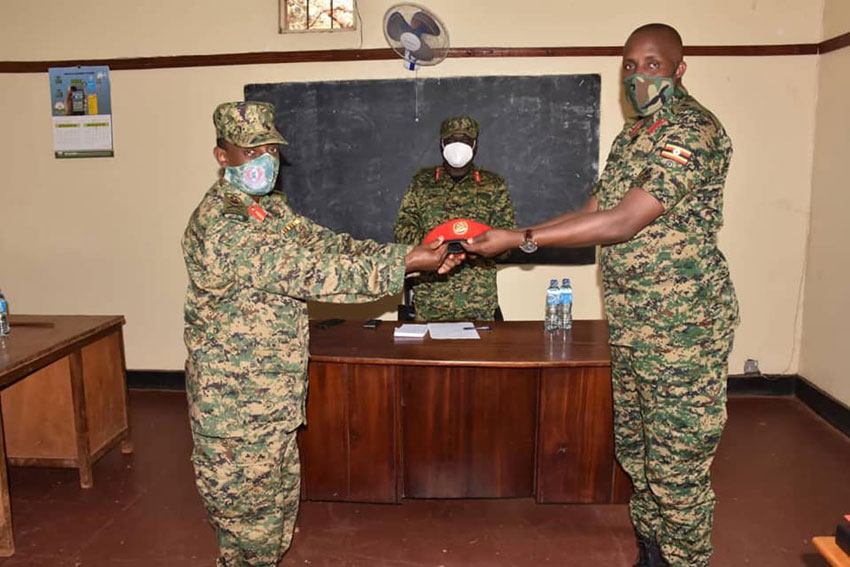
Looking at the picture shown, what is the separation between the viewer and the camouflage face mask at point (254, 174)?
1.86 meters

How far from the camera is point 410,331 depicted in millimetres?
3004

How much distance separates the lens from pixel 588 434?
2.69 metres

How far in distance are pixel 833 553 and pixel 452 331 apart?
6.19ft

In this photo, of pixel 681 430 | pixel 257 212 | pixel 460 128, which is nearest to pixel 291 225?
pixel 257 212

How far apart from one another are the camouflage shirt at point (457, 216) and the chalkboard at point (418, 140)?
0.87m

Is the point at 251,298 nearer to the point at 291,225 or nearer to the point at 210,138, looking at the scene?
the point at 291,225

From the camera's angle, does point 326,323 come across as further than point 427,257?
Yes

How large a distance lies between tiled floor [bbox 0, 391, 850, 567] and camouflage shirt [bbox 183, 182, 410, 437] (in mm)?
971

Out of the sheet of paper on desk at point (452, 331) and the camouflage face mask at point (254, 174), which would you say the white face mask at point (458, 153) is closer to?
the sheet of paper on desk at point (452, 331)

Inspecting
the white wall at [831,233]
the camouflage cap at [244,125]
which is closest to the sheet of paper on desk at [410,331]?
the camouflage cap at [244,125]

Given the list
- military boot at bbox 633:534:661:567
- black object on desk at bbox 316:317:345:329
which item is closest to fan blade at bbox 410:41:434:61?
black object on desk at bbox 316:317:345:329

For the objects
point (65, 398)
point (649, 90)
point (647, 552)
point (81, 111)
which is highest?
point (81, 111)

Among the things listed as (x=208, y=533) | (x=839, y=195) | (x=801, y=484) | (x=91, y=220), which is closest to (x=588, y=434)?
(x=801, y=484)

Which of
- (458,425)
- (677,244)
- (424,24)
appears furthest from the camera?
(424,24)
